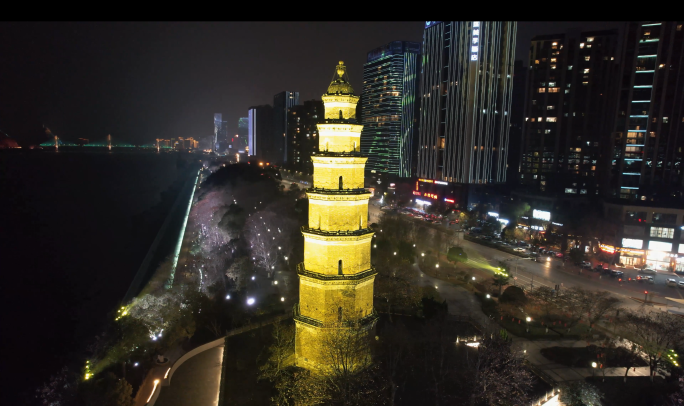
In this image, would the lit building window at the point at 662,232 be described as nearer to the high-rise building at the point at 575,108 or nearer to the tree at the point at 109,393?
the high-rise building at the point at 575,108

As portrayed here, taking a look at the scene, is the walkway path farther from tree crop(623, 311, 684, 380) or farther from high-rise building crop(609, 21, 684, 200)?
high-rise building crop(609, 21, 684, 200)

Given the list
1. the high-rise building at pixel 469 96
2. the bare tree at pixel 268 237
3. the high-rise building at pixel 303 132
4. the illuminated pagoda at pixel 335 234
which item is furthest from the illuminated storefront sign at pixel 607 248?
the high-rise building at pixel 303 132

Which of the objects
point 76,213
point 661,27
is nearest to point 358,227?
point 661,27

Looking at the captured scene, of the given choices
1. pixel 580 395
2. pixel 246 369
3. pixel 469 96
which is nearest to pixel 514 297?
pixel 580 395

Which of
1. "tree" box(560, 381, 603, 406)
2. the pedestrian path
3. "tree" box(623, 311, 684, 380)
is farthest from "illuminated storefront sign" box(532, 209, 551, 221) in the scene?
"tree" box(560, 381, 603, 406)
